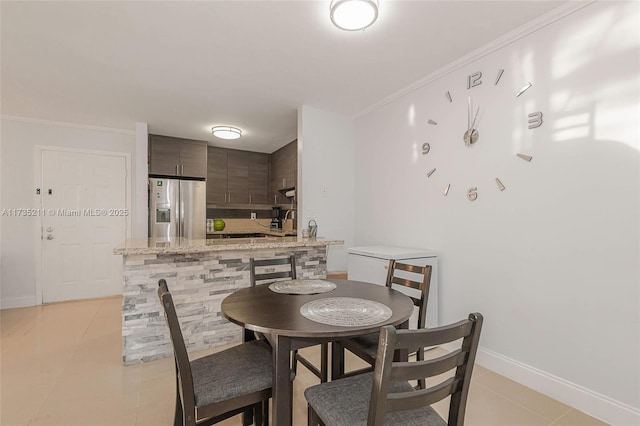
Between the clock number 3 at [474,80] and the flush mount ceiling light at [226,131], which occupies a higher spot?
the flush mount ceiling light at [226,131]

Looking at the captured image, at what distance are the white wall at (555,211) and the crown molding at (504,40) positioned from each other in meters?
0.04

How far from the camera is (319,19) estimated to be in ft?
6.79

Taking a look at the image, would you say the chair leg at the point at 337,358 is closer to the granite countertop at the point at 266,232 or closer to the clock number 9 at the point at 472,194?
the clock number 9 at the point at 472,194

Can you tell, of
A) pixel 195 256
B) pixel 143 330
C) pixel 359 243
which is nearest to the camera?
pixel 143 330

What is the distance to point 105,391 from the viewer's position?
81.7 inches

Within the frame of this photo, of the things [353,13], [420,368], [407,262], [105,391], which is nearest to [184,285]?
[105,391]

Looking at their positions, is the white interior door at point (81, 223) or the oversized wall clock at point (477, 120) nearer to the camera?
the oversized wall clock at point (477, 120)

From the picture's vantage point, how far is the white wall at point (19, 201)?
3957mm

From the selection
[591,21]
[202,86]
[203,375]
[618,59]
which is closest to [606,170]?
[618,59]

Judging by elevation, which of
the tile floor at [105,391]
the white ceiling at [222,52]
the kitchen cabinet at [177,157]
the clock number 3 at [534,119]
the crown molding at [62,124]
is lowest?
the tile floor at [105,391]

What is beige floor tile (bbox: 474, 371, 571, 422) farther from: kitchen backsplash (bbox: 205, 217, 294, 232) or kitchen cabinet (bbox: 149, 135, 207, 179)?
kitchen cabinet (bbox: 149, 135, 207, 179)

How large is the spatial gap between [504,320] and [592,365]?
0.54m

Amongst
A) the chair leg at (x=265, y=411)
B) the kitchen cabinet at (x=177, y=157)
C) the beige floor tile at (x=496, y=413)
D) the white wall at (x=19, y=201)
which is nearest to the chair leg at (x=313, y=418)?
the chair leg at (x=265, y=411)

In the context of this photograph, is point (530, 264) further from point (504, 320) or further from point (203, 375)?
point (203, 375)
